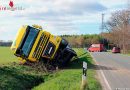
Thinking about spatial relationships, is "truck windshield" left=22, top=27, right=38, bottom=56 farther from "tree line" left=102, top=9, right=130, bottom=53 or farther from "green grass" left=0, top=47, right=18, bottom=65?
"tree line" left=102, top=9, right=130, bottom=53

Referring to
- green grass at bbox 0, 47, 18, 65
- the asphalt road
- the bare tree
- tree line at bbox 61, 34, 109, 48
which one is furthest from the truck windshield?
tree line at bbox 61, 34, 109, 48

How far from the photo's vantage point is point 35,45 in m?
26.4

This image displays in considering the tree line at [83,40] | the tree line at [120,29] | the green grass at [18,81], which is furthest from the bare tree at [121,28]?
the green grass at [18,81]

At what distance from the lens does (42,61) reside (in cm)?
2655

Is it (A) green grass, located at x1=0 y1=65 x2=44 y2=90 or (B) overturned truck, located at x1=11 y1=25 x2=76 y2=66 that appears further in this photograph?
(B) overturned truck, located at x1=11 y1=25 x2=76 y2=66

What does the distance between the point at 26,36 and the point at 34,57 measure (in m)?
1.54

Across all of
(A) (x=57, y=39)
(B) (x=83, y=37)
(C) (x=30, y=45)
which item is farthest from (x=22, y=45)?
(B) (x=83, y=37)

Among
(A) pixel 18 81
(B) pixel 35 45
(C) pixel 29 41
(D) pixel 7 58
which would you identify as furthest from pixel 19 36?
(D) pixel 7 58

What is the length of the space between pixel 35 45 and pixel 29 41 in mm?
549

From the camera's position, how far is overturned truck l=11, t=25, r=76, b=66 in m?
26.5

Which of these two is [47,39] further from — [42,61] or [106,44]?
[106,44]

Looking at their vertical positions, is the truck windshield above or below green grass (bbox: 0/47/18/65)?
above

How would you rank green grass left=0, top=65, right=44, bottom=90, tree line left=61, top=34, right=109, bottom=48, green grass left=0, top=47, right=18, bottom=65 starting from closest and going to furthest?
green grass left=0, top=65, right=44, bottom=90 < green grass left=0, top=47, right=18, bottom=65 < tree line left=61, top=34, right=109, bottom=48

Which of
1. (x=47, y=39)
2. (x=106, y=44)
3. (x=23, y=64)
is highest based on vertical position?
(x=47, y=39)
